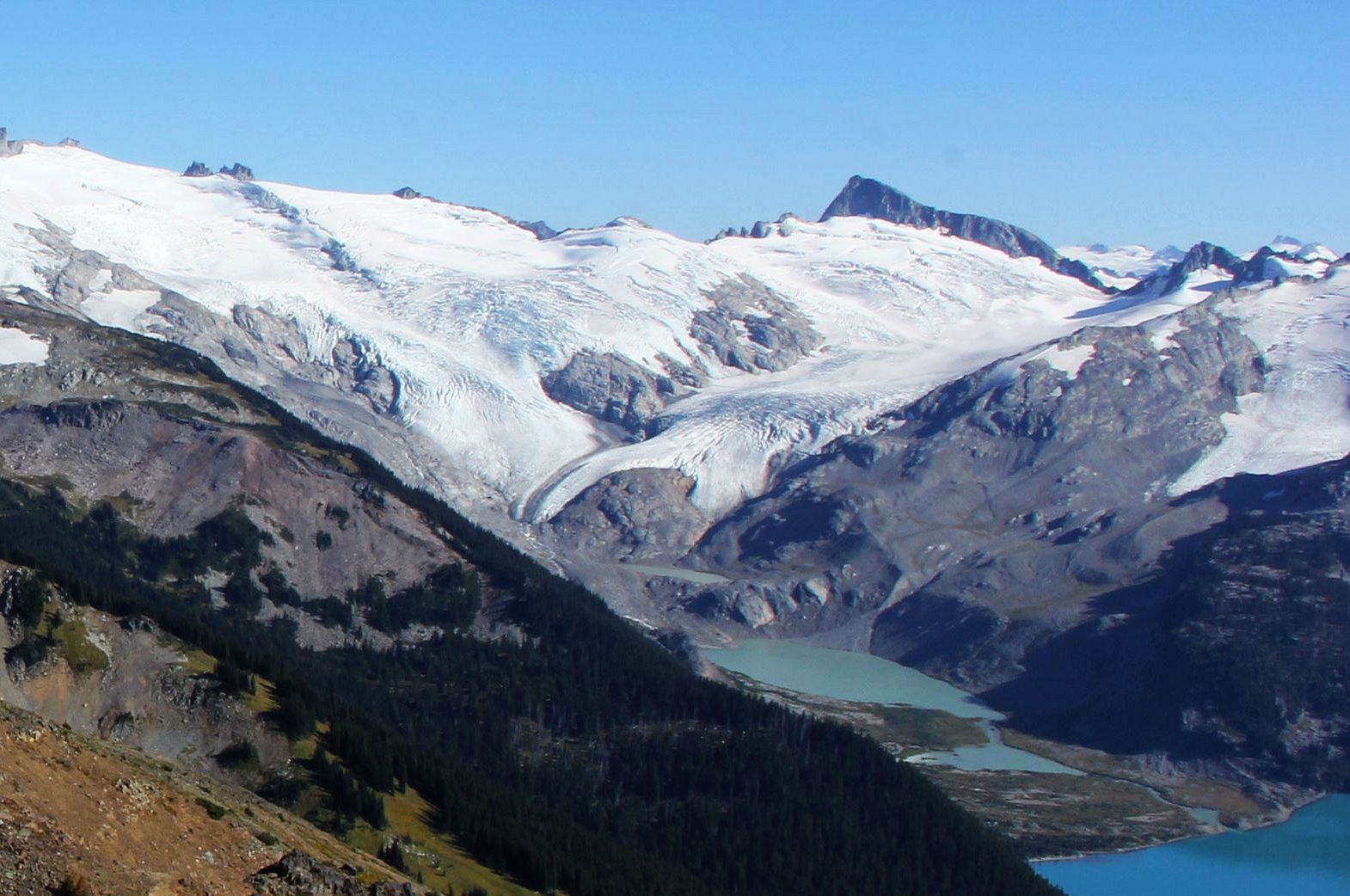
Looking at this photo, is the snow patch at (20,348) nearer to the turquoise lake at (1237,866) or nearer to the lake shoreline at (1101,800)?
the lake shoreline at (1101,800)

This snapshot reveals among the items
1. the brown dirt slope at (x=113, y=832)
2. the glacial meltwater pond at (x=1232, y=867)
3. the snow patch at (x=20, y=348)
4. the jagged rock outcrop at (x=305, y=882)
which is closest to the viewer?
the brown dirt slope at (x=113, y=832)

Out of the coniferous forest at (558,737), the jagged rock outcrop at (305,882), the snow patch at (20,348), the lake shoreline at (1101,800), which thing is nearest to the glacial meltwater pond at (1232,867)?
the lake shoreline at (1101,800)

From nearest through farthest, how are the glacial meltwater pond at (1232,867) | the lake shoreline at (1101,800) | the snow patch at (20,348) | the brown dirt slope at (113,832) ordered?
1. the brown dirt slope at (113,832)
2. the glacial meltwater pond at (1232,867)
3. the lake shoreline at (1101,800)
4. the snow patch at (20,348)

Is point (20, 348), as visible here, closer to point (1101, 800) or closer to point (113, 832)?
point (1101, 800)

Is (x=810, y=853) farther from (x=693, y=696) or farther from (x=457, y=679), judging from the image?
(x=457, y=679)

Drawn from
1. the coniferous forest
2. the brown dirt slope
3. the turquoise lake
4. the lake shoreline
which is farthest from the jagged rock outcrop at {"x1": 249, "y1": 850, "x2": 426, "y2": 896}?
the lake shoreline

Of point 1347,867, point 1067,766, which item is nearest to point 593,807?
point 1347,867

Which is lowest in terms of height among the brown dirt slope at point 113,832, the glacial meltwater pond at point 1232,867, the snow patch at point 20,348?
the glacial meltwater pond at point 1232,867
